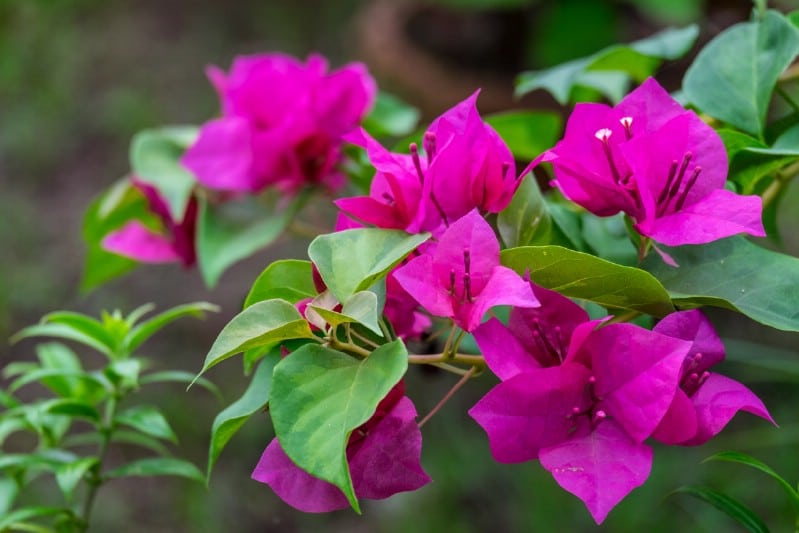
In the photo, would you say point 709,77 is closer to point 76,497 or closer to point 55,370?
point 55,370

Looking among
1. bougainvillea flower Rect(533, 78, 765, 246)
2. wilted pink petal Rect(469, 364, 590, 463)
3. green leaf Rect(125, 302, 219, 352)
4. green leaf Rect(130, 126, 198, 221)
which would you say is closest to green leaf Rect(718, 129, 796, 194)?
bougainvillea flower Rect(533, 78, 765, 246)

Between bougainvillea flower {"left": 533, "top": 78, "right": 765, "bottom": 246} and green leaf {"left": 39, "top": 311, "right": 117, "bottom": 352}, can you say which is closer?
bougainvillea flower {"left": 533, "top": 78, "right": 765, "bottom": 246}

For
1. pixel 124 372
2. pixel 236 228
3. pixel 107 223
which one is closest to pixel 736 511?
pixel 124 372

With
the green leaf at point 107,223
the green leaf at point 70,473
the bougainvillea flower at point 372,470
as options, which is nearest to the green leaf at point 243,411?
the bougainvillea flower at point 372,470

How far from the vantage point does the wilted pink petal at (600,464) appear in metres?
0.35

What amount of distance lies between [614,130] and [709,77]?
14 centimetres

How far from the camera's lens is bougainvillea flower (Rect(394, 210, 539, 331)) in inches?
14.3

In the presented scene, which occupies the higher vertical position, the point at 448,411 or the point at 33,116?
the point at 33,116

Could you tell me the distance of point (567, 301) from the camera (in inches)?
15.2

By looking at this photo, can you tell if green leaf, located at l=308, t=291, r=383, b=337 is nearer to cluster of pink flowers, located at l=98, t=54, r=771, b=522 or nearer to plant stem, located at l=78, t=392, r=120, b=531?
cluster of pink flowers, located at l=98, t=54, r=771, b=522

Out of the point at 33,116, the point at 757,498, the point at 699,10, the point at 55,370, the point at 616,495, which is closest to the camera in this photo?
the point at 616,495

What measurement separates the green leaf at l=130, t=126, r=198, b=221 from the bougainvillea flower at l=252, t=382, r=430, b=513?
0.34 meters

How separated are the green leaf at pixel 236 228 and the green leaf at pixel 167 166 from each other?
0.02m

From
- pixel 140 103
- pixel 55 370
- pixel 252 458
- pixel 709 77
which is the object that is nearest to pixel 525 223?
pixel 709 77
